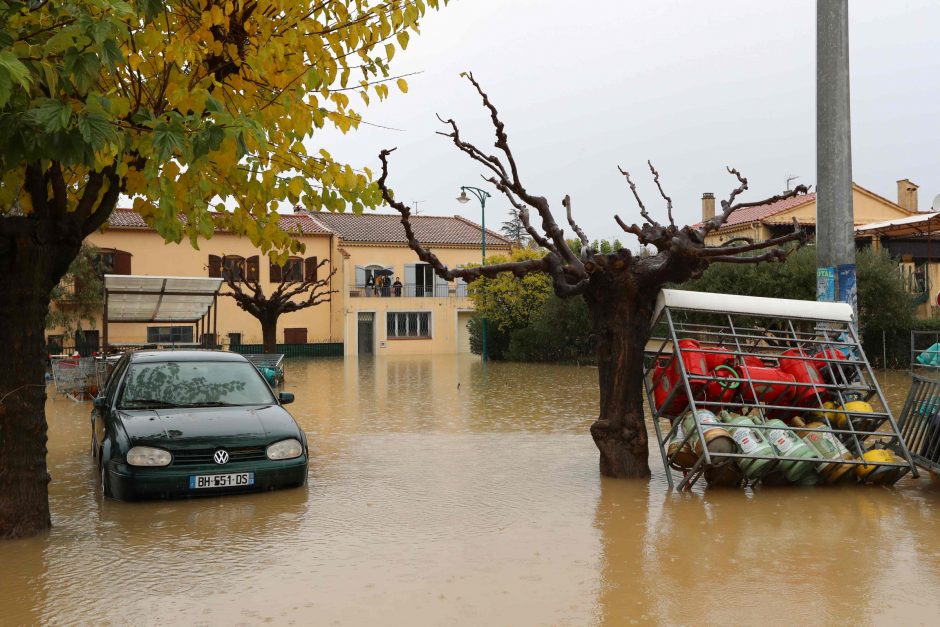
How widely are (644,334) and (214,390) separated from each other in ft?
15.6

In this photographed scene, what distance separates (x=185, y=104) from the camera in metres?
6.88

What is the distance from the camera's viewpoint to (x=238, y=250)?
1881 inches

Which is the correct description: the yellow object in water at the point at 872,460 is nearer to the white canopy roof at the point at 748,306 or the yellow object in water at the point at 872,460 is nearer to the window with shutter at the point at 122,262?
the white canopy roof at the point at 748,306

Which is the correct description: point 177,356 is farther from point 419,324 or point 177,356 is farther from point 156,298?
point 419,324

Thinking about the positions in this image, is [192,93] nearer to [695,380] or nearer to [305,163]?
[305,163]

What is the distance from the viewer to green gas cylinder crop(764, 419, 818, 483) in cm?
841

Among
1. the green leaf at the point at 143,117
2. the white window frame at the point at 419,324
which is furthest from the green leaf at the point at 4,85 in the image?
the white window frame at the point at 419,324

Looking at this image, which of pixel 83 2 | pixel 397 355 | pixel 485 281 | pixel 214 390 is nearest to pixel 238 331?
pixel 397 355

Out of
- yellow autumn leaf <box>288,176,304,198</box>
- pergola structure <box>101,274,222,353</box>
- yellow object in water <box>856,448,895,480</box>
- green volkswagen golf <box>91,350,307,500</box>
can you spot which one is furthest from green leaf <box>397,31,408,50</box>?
pergola structure <box>101,274,222,353</box>

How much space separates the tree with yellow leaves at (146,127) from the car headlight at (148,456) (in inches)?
36.1

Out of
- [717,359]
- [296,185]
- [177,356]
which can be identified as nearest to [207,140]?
[296,185]

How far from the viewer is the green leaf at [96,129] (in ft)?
17.7

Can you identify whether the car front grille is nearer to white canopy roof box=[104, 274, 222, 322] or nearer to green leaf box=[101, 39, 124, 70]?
green leaf box=[101, 39, 124, 70]

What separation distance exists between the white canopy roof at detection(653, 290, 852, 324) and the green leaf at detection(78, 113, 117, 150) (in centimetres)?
568
